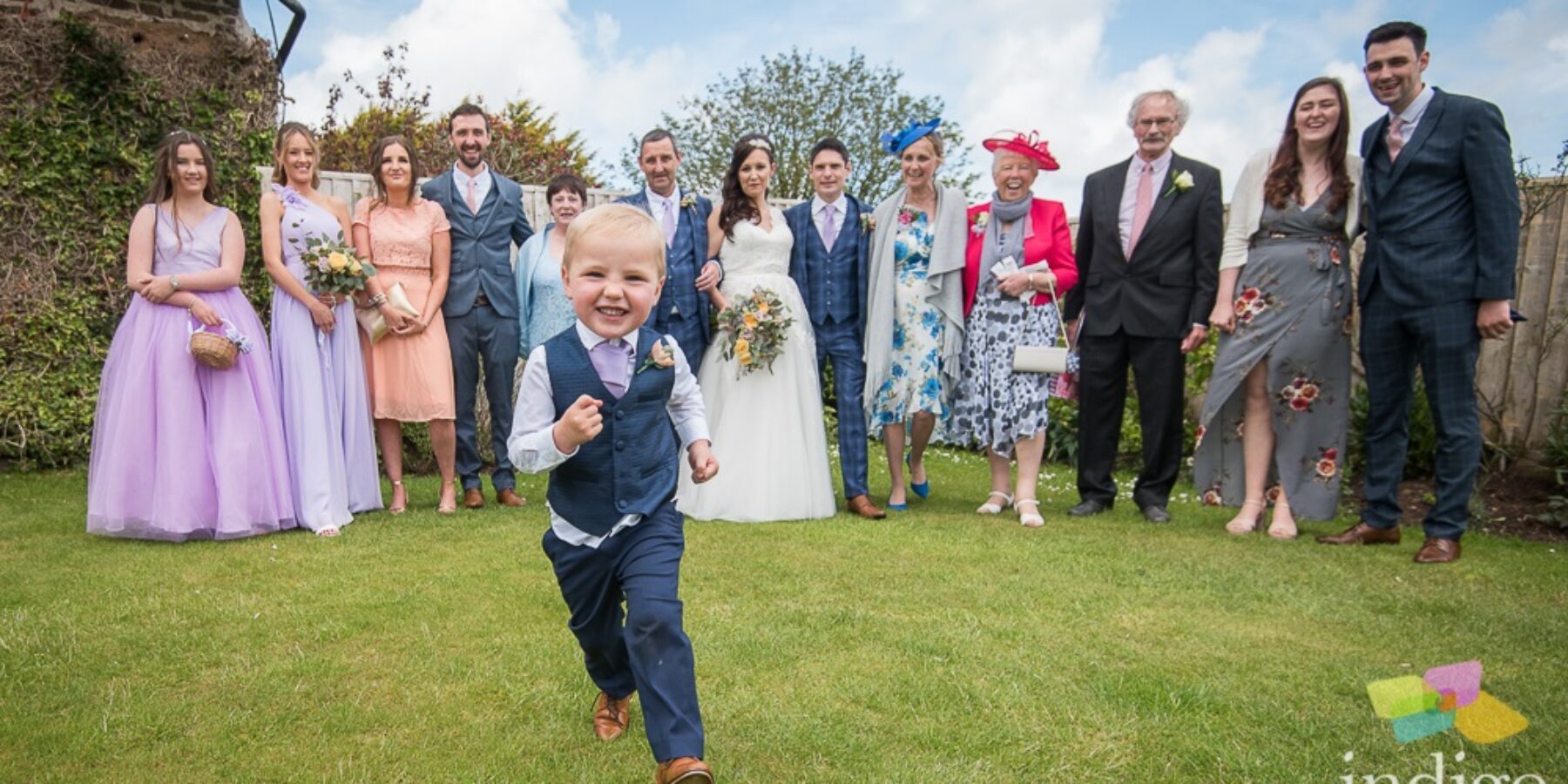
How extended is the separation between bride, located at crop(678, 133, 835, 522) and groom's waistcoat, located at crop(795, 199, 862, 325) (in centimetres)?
14

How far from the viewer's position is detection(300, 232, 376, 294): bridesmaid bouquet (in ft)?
17.9

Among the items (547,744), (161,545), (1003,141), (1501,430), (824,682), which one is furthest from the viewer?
(1501,430)

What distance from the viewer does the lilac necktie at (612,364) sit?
8.52 ft

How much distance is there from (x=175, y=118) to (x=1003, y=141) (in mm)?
5934

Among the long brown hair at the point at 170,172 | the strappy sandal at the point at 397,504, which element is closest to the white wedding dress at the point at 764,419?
the strappy sandal at the point at 397,504

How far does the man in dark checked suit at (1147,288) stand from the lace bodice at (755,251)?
165 cm

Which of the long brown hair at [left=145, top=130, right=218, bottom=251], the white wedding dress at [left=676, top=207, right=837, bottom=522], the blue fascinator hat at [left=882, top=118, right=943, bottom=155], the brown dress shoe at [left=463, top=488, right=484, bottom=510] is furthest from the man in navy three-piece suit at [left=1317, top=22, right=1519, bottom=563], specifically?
the long brown hair at [left=145, top=130, right=218, bottom=251]

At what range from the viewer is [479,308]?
6.06m

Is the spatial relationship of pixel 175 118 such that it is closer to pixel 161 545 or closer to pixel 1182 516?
pixel 161 545

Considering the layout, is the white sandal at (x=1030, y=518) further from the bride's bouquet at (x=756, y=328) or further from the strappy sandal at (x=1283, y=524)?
the bride's bouquet at (x=756, y=328)

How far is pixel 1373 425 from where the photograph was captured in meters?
5.07

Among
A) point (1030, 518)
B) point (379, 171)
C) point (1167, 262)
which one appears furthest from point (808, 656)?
point (379, 171)

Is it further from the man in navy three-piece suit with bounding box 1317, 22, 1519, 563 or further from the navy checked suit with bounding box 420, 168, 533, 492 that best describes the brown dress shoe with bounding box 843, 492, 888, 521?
the man in navy three-piece suit with bounding box 1317, 22, 1519, 563

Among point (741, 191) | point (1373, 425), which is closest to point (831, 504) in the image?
point (741, 191)
